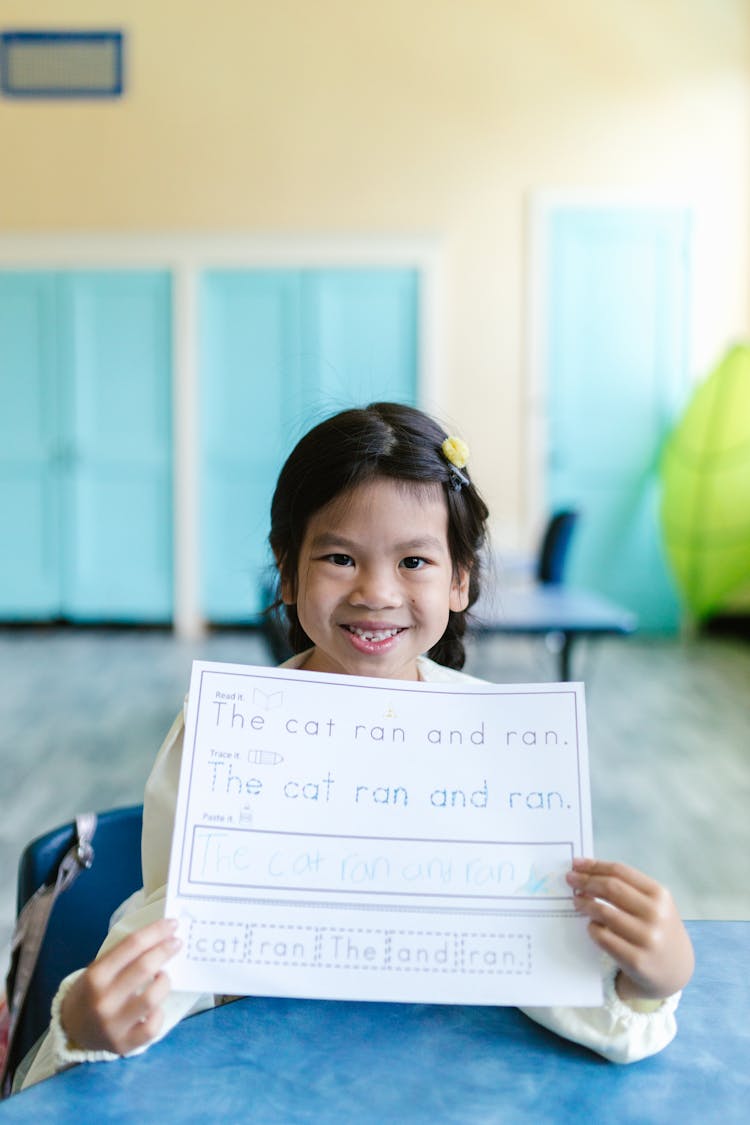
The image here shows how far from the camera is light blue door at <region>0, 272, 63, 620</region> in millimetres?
6148

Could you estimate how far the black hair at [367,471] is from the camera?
92cm

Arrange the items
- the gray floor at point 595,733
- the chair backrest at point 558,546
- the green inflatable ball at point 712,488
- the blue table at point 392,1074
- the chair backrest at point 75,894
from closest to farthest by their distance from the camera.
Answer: the blue table at point 392,1074
the chair backrest at point 75,894
the gray floor at point 595,733
the chair backrest at point 558,546
the green inflatable ball at point 712,488

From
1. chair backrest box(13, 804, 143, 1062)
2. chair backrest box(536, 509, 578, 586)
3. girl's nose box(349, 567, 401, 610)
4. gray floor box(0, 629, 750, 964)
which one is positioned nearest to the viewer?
girl's nose box(349, 567, 401, 610)

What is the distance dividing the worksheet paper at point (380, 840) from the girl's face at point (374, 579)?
18cm

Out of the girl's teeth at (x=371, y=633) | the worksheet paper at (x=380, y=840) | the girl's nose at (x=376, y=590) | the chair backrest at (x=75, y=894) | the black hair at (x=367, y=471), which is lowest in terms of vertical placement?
the chair backrest at (x=75, y=894)

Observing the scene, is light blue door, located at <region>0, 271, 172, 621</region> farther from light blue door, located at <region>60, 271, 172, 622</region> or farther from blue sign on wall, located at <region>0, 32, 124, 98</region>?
blue sign on wall, located at <region>0, 32, 124, 98</region>

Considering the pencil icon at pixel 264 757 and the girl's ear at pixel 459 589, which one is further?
the girl's ear at pixel 459 589

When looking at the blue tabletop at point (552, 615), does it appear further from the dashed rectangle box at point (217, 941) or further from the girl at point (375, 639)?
the dashed rectangle box at point (217, 941)

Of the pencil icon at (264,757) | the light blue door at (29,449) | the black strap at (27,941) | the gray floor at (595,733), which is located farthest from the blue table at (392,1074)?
the light blue door at (29,449)

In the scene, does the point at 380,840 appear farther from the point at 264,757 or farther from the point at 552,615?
the point at 552,615

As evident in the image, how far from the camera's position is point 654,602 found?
246 inches

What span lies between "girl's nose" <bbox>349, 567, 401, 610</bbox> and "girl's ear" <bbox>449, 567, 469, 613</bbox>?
136mm

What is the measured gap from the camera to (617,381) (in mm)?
6176

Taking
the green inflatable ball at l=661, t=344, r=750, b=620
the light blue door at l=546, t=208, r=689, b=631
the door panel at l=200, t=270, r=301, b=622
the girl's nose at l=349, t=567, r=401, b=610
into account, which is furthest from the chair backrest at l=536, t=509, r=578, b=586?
the girl's nose at l=349, t=567, r=401, b=610
